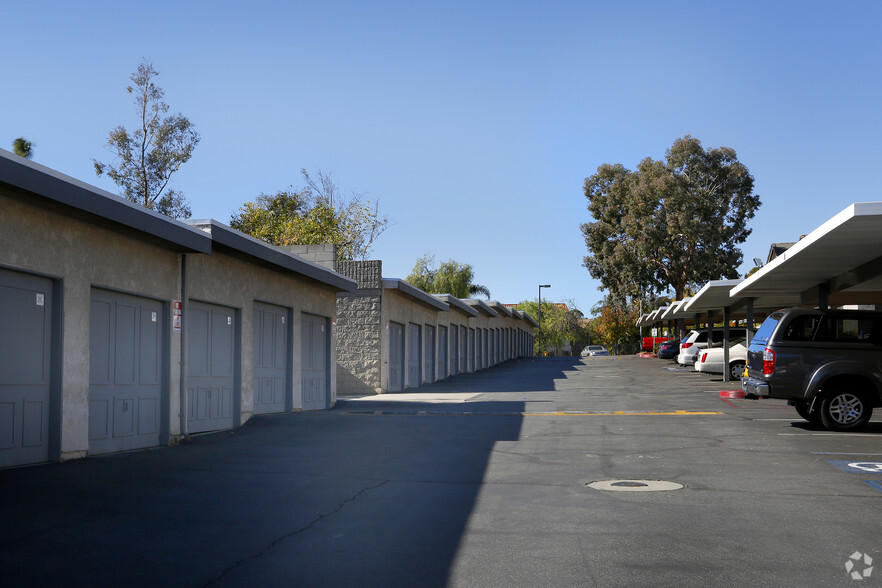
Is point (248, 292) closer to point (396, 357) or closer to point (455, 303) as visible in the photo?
point (396, 357)

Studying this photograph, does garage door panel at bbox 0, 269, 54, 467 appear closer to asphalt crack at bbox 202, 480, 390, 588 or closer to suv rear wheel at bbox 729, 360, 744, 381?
asphalt crack at bbox 202, 480, 390, 588

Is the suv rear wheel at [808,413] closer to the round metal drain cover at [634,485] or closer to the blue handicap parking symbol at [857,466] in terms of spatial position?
the blue handicap parking symbol at [857,466]

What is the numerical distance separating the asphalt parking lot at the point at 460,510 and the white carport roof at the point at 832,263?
129 inches

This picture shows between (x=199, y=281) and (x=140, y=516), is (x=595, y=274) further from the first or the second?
(x=140, y=516)

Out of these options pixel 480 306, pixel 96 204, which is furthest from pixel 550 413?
pixel 480 306

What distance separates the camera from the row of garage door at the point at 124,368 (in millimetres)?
10453

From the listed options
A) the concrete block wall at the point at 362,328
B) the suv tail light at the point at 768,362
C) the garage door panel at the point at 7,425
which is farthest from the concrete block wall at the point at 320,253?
the garage door panel at the point at 7,425

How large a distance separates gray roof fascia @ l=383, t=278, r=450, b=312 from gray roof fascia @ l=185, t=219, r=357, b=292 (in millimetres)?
6293

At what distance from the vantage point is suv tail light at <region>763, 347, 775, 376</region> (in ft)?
49.0

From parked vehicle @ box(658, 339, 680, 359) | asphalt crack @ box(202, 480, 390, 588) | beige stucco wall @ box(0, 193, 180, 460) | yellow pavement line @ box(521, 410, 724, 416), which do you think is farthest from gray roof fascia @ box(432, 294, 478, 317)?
asphalt crack @ box(202, 480, 390, 588)

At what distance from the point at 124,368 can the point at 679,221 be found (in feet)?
A: 161

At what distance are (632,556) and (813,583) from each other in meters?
1.24

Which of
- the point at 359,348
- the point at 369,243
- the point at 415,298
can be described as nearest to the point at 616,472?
the point at 359,348

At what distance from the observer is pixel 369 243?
5731 centimetres
